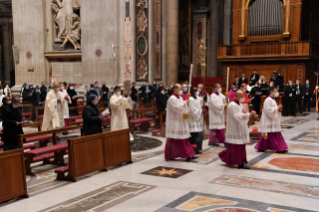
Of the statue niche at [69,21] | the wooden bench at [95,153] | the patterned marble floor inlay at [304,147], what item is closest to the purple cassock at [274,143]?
the patterned marble floor inlay at [304,147]

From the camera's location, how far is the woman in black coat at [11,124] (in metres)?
8.09

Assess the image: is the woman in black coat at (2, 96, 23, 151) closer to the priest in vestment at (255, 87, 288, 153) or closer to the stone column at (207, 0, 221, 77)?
the priest in vestment at (255, 87, 288, 153)

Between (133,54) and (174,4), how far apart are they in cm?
441

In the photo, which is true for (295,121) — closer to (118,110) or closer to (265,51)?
(265,51)

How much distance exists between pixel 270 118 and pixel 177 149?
2825 mm

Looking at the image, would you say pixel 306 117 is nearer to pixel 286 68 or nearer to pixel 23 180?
pixel 286 68

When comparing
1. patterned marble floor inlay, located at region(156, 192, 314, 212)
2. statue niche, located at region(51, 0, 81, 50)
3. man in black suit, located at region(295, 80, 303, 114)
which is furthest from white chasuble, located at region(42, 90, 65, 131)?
man in black suit, located at region(295, 80, 303, 114)

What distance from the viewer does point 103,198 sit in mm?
6398

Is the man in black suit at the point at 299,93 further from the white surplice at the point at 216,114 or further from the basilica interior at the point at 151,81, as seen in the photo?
the white surplice at the point at 216,114

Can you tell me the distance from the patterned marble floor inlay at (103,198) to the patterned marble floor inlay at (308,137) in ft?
22.7

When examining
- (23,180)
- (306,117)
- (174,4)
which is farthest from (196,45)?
(23,180)

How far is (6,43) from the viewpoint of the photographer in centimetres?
2941

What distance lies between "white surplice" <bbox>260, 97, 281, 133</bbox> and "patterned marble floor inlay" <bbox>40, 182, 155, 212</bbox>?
4.42m

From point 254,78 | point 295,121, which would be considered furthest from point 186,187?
point 254,78
